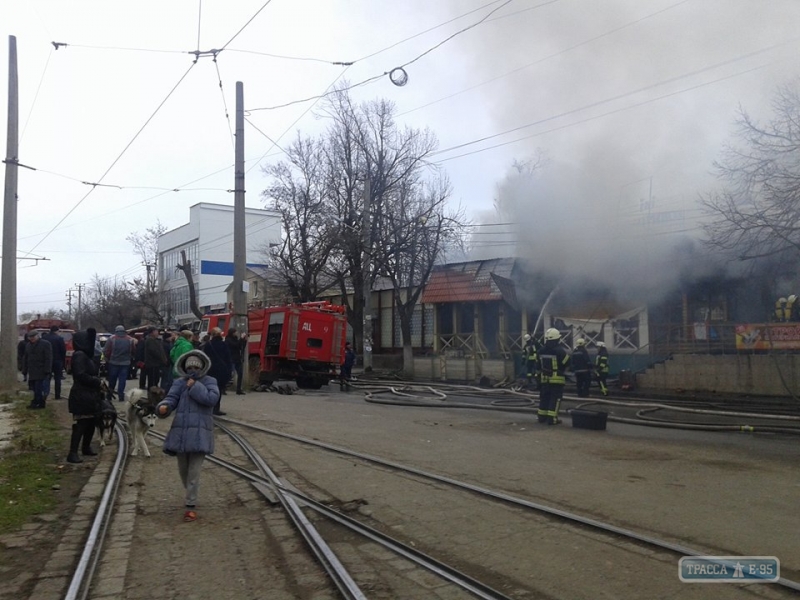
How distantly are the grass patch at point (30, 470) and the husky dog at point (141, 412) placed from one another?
38.0 inches

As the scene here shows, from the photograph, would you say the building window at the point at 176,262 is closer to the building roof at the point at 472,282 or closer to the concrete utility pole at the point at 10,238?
the building roof at the point at 472,282

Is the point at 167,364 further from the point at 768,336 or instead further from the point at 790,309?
the point at 790,309

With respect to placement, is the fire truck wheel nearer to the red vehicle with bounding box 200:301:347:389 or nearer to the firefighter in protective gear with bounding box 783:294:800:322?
the red vehicle with bounding box 200:301:347:389

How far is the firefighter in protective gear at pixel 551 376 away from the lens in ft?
38.9

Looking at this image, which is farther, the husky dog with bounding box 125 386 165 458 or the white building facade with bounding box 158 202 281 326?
the white building facade with bounding box 158 202 281 326

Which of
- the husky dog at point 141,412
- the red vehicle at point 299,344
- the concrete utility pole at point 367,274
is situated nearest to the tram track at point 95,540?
the husky dog at point 141,412

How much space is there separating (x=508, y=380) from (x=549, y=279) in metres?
4.35

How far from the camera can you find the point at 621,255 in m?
22.4

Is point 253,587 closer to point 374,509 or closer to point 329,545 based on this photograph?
point 329,545

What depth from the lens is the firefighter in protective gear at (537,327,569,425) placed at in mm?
11844

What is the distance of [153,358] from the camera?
46.3 feet

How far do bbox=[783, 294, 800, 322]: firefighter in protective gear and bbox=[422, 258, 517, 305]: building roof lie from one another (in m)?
10.5

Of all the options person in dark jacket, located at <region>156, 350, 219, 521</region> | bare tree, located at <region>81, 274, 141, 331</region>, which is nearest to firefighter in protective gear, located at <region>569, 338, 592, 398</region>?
person in dark jacket, located at <region>156, 350, 219, 521</region>

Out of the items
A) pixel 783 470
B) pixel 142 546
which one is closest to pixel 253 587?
pixel 142 546
